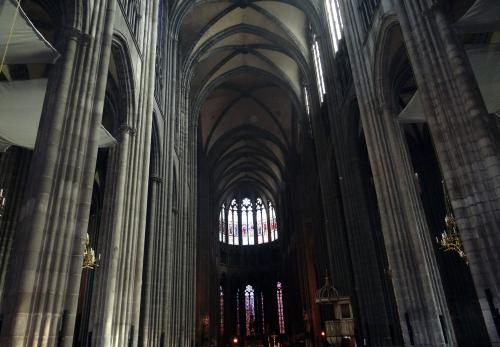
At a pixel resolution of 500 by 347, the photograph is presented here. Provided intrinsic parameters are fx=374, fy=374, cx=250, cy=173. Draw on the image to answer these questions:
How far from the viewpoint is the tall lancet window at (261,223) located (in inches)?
1746

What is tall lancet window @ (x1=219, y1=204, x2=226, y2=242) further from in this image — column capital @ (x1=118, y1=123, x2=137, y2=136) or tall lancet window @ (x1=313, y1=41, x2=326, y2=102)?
column capital @ (x1=118, y1=123, x2=137, y2=136)

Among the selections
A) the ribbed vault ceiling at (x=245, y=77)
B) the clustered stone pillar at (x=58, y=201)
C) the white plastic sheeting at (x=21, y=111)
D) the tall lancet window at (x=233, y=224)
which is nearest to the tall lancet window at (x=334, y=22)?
the ribbed vault ceiling at (x=245, y=77)

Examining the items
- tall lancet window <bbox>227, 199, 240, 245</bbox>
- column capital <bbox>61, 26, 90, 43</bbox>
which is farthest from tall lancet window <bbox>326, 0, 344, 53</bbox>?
tall lancet window <bbox>227, 199, 240, 245</bbox>

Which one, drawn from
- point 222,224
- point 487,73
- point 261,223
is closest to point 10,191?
point 487,73

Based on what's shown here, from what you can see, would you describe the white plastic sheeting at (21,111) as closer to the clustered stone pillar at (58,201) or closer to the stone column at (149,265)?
the clustered stone pillar at (58,201)

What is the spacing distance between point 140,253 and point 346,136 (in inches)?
377

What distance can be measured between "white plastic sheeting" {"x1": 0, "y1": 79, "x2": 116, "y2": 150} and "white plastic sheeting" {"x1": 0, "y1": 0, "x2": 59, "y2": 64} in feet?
3.46

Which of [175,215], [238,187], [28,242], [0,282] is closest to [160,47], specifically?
[175,215]

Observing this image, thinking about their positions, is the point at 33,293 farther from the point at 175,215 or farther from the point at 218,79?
the point at 218,79

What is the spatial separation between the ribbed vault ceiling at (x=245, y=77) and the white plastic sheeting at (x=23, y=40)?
41.0 ft

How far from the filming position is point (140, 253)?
33.0ft

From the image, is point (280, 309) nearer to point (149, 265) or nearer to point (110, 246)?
point (149, 265)

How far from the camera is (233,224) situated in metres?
44.1

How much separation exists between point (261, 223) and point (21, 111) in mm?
36978
